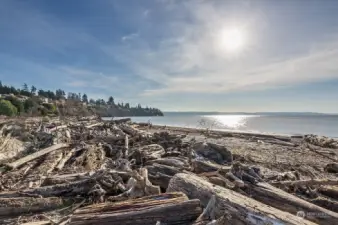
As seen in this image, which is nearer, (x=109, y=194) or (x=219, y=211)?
(x=219, y=211)

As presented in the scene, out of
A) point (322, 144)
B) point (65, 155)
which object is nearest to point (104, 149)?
point (65, 155)

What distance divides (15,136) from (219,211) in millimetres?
13385

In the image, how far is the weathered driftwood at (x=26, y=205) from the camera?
4.92 m

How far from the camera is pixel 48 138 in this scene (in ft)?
41.8

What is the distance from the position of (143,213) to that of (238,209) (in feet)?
4.10

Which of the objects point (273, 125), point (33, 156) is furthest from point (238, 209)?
point (273, 125)

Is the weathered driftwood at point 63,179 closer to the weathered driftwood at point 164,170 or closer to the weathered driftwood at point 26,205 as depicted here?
the weathered driftwood at point 26,205

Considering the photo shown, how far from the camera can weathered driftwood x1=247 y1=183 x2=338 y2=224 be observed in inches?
154

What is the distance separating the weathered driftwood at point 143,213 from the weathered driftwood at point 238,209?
1.03 feet

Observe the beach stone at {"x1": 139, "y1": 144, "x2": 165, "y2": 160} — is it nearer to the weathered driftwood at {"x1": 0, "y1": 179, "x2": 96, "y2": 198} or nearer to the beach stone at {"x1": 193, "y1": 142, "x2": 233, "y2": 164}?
the beach stone at {"x1": 193, "y1": 142, "x2": 233, "y2": 164}

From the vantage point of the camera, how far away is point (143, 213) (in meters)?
3.70

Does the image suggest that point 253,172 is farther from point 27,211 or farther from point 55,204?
point 27,211

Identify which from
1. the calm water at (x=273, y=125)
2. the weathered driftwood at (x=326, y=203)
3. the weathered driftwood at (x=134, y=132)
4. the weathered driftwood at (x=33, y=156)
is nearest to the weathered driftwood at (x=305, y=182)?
the weathered driftwood at (x=326, y=203)

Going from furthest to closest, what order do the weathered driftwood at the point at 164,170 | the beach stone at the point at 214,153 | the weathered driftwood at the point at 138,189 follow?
the beach stone at the point at 214,153, the weathered driftwood at the point at 164,170, the weathered driftwood at the point at 138,189
